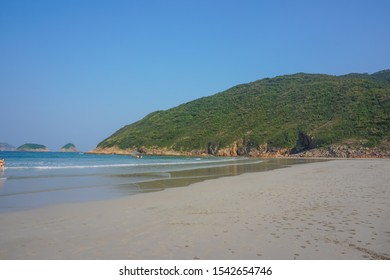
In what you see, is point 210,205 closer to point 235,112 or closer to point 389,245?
point 389,245

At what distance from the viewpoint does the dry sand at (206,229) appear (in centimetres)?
568

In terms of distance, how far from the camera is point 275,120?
94.1 metres

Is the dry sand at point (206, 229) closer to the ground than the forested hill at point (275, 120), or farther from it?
closer to the ground

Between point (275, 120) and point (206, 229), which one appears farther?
point (275, 120)

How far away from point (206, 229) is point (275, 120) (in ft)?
297

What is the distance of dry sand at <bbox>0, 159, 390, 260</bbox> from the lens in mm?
5676

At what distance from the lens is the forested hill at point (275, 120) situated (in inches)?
2886

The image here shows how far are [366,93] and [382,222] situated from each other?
9031 cm

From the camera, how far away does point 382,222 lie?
7.69 meters

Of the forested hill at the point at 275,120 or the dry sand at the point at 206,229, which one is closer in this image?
the dry sand at the point at 206,229

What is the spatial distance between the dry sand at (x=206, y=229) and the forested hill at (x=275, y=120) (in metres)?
62.2

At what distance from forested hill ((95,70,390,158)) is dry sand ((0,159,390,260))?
6224 cm
